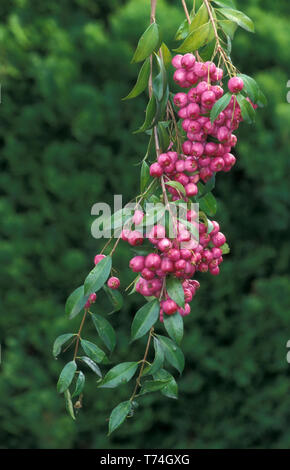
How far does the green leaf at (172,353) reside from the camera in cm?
77

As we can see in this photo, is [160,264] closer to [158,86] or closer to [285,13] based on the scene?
[158,86]

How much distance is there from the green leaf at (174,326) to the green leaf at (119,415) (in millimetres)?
135

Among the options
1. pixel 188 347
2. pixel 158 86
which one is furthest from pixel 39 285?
pixel 158 86

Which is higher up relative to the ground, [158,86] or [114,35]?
[114,35]

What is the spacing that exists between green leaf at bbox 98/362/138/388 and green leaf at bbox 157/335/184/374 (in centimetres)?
6

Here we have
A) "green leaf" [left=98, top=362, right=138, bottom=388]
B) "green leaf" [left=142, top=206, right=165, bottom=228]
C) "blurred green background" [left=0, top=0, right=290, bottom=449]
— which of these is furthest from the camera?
"blurred green background" [left=0, top=0, right=290, bottom=449]

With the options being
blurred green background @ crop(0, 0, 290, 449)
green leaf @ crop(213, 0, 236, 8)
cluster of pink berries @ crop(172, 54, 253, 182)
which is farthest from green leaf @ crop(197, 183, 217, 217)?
blurred green background @ crop(0, 0, 290, 449)

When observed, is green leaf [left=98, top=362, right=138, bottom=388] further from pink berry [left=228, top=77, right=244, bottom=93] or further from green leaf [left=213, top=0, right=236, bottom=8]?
green leaf [left=213, top=0, right=236, bottom=8]

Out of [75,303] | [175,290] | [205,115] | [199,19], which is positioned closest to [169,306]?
[175,290]

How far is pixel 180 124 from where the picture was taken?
34.0 inches

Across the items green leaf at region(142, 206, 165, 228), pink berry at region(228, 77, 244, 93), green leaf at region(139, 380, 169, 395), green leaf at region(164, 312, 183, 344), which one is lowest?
green leaf at region(139, 380, 169, 395)

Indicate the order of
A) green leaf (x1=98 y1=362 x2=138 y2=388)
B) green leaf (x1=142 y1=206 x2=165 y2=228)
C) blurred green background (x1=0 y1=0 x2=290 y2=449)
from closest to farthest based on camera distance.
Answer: green leaf (x1=142 y1=206 x2=165 y2=228) < green leaf (x1=98 y1=362 x2=138 y2=388) < blurred green background (x1=0 y1=0 x2=290 y2=449)

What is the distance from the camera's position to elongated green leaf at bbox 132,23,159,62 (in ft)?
2.60

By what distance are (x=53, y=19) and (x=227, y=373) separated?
4.29 feet
